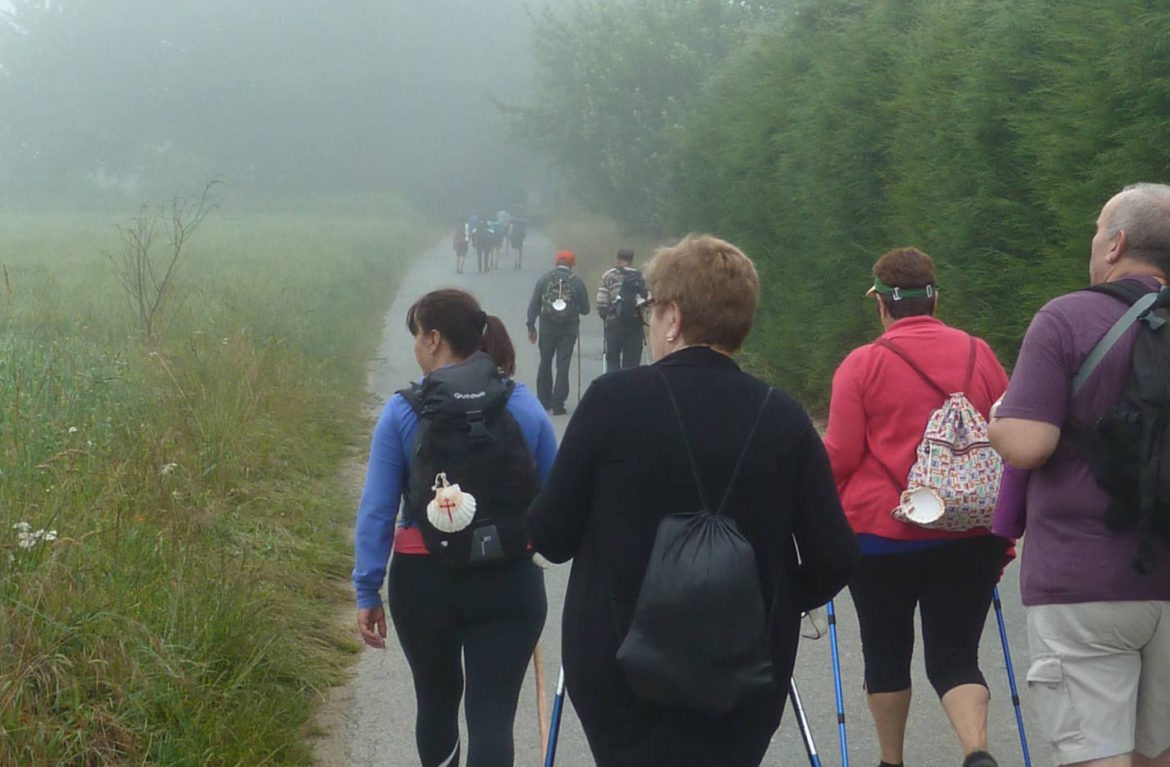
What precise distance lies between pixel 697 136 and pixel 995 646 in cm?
1633

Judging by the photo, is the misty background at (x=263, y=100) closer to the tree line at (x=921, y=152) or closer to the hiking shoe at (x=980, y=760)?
the tree line at (x=921, y=152)

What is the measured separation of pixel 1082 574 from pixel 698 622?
1.02 m

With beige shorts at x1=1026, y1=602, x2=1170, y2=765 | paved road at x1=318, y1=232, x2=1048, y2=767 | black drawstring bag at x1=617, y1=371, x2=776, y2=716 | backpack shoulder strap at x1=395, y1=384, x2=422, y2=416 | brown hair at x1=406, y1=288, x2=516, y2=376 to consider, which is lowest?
paved road at x1=318, y1=232, x2=1048, y2=767

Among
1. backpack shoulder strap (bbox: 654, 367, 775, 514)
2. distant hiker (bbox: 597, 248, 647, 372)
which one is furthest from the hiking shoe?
distant hiker (bbox: 597, 248, 647, 372)

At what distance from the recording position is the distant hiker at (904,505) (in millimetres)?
4473

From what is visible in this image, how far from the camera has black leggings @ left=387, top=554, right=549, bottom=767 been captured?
3.92 m

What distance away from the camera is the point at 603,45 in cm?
3656

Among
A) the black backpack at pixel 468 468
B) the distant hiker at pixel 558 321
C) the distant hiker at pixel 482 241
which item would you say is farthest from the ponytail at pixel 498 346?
the distant hiker at pixel 482 241

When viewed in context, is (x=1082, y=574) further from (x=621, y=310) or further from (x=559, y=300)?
(x=559, y=300)

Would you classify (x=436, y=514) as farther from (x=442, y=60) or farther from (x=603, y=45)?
(x=442, y=60)

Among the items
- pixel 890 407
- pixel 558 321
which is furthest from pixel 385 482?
pixel 558 321

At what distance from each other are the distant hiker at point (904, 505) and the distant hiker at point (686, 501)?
148cm

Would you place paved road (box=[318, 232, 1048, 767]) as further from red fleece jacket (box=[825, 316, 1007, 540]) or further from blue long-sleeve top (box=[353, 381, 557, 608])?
blue long-sleeve top (box=[353, 381, 557, 608])

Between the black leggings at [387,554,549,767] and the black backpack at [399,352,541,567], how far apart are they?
0.27 feet
